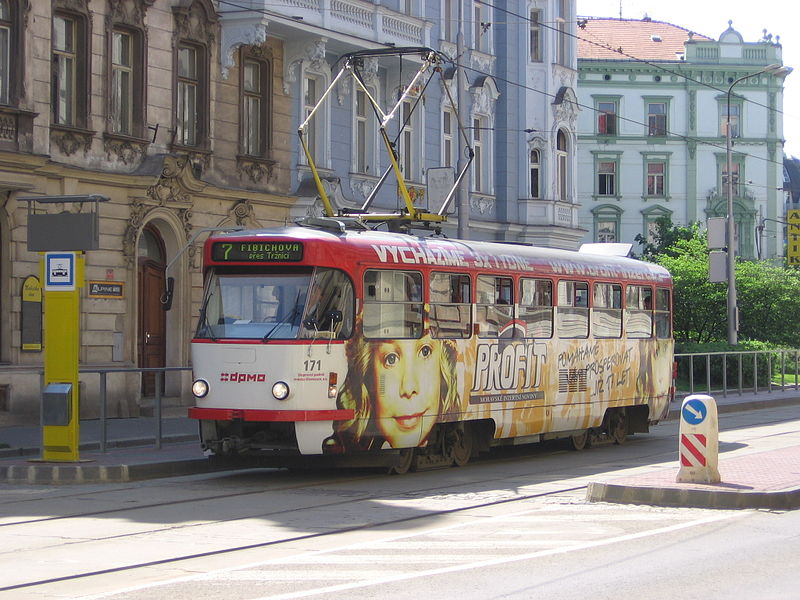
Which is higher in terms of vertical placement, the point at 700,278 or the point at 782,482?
the point at 700,278

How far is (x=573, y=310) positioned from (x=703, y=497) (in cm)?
691

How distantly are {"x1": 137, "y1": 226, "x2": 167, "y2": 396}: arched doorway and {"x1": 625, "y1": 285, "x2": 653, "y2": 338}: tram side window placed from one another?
30.4ft

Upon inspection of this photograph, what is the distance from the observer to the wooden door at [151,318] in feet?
86.9

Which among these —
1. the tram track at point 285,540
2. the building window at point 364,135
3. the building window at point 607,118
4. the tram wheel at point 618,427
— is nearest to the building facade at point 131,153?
the building window at point 364,135

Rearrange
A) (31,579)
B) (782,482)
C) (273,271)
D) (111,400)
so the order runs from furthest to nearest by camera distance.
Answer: (111,400)
(273,271)
(782,482)
(31,579)

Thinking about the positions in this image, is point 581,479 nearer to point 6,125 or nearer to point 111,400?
point 111,400

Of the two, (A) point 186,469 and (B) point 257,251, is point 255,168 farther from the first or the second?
(B) point 257,251

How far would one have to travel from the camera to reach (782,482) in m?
14.1

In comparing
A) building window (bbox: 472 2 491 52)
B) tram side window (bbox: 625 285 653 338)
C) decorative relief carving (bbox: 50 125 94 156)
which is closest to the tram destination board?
tram side window (bbox: 625 285 653 338)

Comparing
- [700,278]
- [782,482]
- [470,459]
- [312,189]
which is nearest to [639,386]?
[470,459]

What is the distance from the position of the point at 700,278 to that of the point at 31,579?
3311 centimetres

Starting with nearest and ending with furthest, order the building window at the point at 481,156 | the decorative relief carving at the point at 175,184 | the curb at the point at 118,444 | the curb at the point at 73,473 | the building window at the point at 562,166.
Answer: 1. the curb at the point at 73,473
2. the curb at the point at 118,444
3. the decorative relief carving at the point at 175,184
4. the building window at the point at 481,156
5. the building window at the point at 562,166

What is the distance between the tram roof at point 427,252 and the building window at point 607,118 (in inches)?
1967

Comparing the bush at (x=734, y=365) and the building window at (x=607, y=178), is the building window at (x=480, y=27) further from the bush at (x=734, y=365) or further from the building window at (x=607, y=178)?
the building window at (x=607, y=178)
